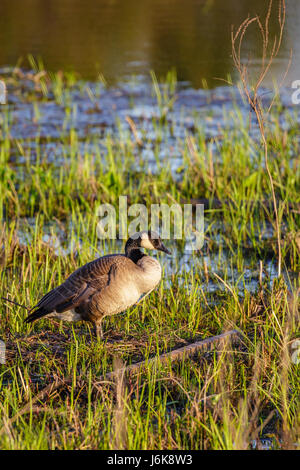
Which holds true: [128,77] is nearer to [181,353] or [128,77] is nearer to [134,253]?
[134,253]

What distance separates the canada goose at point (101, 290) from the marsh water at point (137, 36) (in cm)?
729

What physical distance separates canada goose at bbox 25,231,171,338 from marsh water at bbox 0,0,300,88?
7292 millimetres

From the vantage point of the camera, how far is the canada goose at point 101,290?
4.36 meters

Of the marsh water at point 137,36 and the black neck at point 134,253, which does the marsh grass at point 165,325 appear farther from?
the marsh water at point 137,36

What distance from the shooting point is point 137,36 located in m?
16.6

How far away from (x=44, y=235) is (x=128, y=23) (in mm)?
11579

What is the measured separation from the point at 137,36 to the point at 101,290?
43.2 ft

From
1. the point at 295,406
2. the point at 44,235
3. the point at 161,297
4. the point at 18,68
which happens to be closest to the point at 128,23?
the point at 18,68

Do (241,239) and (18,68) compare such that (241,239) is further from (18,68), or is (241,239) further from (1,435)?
(18,68)

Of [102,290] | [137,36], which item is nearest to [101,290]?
[102,290]

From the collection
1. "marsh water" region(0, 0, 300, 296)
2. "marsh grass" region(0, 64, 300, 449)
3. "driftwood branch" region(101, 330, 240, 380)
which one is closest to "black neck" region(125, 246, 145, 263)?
"marsh grass" region(0, 64, 300, 449)

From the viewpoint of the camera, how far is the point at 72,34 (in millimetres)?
17219

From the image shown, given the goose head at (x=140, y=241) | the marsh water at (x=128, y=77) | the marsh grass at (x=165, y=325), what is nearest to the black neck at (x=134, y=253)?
the goose head at (x=140, y=241)

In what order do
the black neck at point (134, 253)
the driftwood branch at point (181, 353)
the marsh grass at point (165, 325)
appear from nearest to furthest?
the marsh grass at point (165, 325)
the driftwood branch at point (181, 353)
the black neck at point (134, 253)
